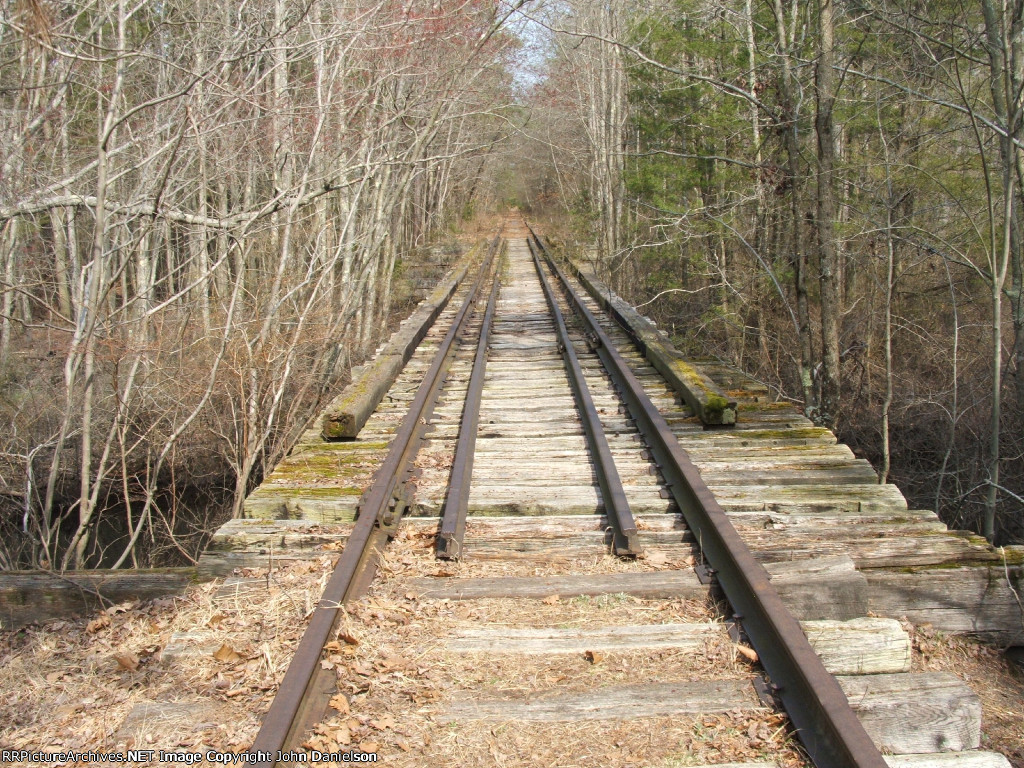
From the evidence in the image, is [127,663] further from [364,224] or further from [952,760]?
[364,224]

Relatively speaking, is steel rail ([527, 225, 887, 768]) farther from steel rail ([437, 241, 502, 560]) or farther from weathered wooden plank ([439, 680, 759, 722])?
steel rail ([437, 241, 502, 560])

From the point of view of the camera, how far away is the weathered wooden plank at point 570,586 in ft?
12.0

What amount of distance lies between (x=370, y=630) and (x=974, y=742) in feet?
7.45

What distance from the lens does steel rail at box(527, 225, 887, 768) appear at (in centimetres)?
241

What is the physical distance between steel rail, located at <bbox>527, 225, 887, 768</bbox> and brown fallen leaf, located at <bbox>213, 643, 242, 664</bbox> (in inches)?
80.8

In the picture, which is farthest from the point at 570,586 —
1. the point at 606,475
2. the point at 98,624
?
the point at 98,624

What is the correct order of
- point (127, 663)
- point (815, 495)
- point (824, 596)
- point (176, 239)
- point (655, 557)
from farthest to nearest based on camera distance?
point (176, 239) → point (815, 495) → point (655, 557) → point (824, 596) → point (127, 663)

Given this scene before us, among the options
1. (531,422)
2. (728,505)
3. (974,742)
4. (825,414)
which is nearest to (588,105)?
(825,414)

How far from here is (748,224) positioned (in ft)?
44.0

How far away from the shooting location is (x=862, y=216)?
9.98 m

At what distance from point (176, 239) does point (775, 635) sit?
29.5ft

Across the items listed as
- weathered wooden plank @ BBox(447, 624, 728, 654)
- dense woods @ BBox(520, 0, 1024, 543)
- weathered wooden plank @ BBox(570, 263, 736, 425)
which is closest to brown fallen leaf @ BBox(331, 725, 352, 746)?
weathered wooden plank @ BBox(447, 624, 728, 654)

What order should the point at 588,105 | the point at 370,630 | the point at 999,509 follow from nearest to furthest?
the point at 370,630
the point at 999,509
the point at 588,105

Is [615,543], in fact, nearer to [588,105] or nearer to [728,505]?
[728,505]
